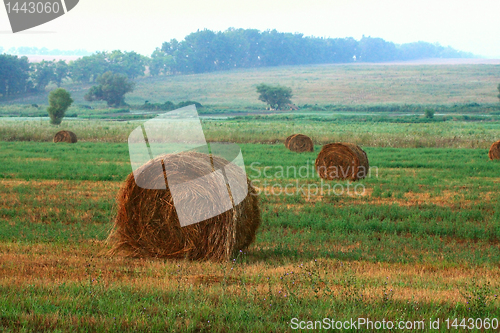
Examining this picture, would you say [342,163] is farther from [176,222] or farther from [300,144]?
[176,222]

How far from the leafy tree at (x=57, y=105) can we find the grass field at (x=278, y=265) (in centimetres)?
4701

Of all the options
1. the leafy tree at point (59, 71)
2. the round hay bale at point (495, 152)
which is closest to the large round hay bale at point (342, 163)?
the round hay bale at point (495, 152)

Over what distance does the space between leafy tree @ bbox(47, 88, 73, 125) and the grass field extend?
47.0 m

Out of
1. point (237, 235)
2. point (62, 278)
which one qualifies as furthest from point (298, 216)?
point (62, 278)

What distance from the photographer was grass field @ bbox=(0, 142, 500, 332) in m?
5.11

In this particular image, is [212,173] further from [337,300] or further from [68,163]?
[68,163]

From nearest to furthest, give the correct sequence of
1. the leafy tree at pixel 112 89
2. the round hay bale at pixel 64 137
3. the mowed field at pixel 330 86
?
the round hay bale at pixel 64 137 → the leafy tree at pixel 112 89 → the mowed field at pixel 330 86

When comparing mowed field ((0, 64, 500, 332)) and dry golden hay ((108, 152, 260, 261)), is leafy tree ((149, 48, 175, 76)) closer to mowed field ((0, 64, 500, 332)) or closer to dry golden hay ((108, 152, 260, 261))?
mowed field ((0, 64, 500, 332))

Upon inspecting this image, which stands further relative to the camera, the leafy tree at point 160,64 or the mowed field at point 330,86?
the leafy tree at point 160,64

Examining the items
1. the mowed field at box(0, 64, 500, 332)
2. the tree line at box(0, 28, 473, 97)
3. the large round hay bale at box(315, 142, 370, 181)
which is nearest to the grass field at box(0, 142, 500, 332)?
the mowed field at box(0, 64, 500, 332)

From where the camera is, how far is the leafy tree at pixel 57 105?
60250 millimetres

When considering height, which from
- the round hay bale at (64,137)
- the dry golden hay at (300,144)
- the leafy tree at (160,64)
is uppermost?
the leafy tree at (160,64)

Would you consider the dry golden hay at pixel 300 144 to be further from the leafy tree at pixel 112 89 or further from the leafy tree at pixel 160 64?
the leafy tree at pixel 160 64

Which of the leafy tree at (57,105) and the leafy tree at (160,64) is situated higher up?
the leafy tree at (160,64)
